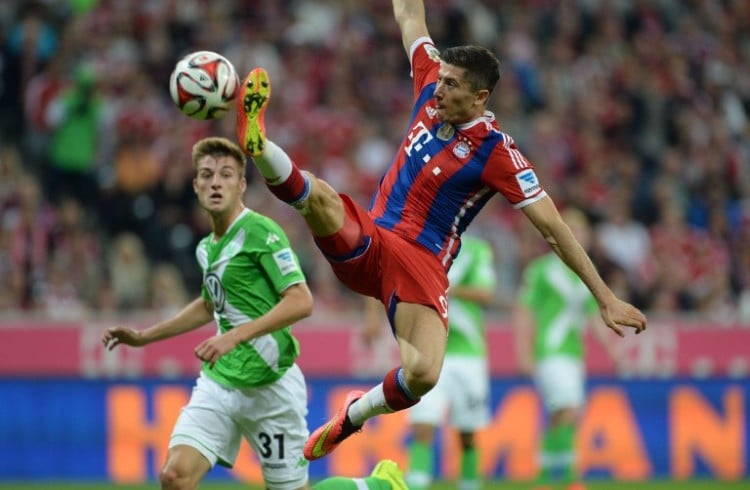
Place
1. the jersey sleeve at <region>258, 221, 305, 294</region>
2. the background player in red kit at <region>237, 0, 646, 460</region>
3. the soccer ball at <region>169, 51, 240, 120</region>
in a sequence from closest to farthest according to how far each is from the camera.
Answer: the soccer ball at <region>169, 51, 240, 120</region>, the background player in red kit at <region>237, 0, 646, 460</region>, the jersey sleeve at <region>258, 221, 305, 294</region>

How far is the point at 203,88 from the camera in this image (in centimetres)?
702

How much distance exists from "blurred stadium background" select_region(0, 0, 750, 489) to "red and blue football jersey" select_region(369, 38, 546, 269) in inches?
229

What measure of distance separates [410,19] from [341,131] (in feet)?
27.3

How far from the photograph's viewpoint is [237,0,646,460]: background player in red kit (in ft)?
23.4

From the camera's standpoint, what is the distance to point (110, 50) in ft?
52.9

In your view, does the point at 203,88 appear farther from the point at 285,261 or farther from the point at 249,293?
the point at 249,293

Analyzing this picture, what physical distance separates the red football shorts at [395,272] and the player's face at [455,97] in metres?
0.73

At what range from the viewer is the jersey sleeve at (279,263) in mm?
7254

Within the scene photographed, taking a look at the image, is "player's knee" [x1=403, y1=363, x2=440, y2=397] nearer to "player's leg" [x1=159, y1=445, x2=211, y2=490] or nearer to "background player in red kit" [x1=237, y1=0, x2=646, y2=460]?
"background player in red kit" [x1=237, y1=0, x2=646, y2=460]

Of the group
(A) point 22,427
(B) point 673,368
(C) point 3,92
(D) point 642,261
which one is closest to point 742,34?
(D) point 642,261

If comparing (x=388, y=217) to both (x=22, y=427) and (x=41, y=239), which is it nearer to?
(x=22, y=427)

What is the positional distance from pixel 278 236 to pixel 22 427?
21.1 ft

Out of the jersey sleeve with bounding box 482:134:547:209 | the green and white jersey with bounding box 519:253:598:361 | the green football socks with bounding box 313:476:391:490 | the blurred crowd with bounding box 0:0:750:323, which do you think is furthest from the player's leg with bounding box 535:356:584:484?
the jersey sleeve with bounding box 482:134:547:209

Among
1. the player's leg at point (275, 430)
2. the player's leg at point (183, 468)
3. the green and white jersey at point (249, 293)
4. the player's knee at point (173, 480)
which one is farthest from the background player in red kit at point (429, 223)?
the player's knee at point (173, 480)
